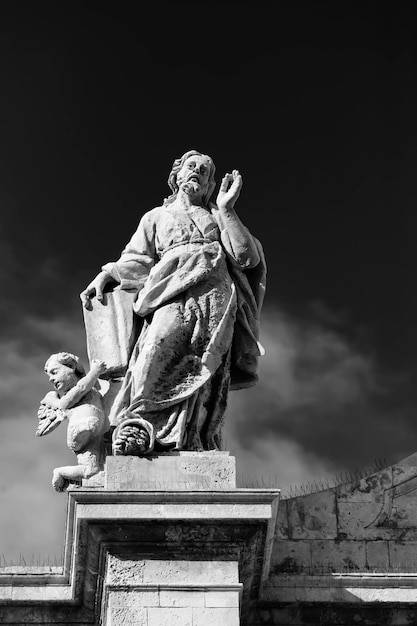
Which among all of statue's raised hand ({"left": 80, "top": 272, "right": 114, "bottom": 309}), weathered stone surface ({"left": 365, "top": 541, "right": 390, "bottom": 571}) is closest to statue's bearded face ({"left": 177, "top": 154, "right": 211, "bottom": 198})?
statue's raised hand ({"left": 80, "top": 272, "right": 114, "bottom": 309})

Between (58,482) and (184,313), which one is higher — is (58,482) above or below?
below

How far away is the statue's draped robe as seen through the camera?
47.3 ft

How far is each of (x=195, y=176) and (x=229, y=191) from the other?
629mm

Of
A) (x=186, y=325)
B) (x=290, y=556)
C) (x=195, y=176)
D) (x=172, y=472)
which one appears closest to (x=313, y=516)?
(x=290, y=556)

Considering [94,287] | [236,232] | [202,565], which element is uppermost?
[236,232]

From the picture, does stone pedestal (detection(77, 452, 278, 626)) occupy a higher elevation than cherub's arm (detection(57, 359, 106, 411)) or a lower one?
lower

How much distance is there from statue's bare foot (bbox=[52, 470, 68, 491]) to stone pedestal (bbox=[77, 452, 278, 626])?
1006 mm

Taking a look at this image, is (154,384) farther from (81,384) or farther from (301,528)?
(301,528)

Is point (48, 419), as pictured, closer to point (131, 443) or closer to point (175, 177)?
point (131, 443)

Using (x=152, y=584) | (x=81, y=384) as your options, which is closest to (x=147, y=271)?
(x=81, y=384)

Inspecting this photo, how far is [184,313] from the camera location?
14.8 meters

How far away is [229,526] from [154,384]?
1704mm

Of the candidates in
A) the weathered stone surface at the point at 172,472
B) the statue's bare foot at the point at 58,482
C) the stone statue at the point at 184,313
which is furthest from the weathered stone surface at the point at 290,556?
the statue's bare foot at the point at 58,482

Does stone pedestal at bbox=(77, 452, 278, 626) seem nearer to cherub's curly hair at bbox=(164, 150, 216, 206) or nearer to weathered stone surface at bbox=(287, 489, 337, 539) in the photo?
weathered stone surface at bbox=(287, 489, 337, 539)
